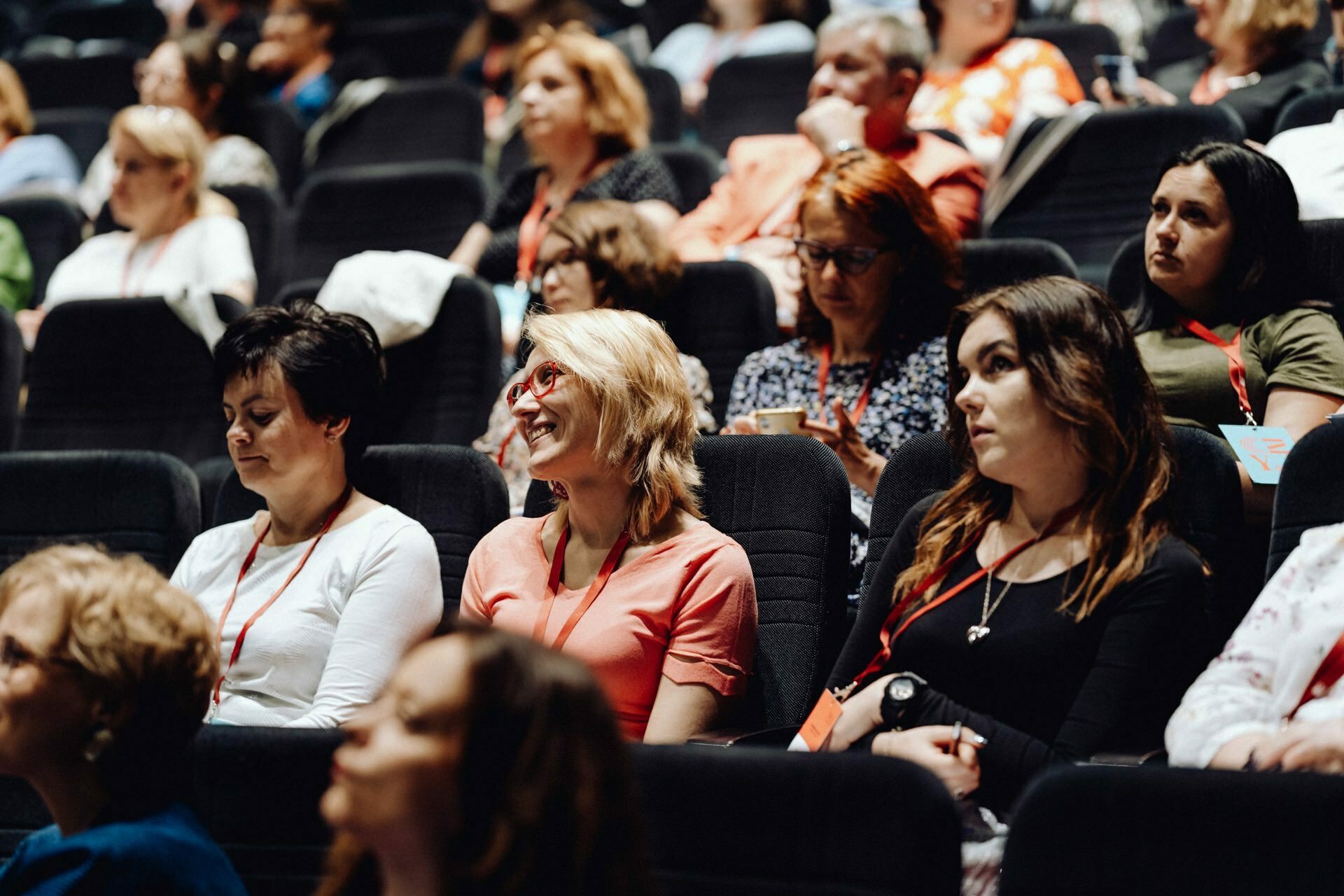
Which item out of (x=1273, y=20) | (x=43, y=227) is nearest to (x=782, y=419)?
(x=1273, y=20)

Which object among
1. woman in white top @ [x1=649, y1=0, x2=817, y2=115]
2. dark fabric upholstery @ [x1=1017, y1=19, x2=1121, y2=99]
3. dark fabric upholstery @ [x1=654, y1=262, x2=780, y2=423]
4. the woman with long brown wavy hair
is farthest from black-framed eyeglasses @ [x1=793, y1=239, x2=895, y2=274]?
woman in white top @ [x1=649, y1=0, x2=817, y2=115]

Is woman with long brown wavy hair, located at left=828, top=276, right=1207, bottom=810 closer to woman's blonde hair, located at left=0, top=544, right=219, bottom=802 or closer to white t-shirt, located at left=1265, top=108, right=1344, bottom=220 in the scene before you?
woman's blonde hair, located at left=0, top=544, right=219, bottom=802

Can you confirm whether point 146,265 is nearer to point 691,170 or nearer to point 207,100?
point 207,100

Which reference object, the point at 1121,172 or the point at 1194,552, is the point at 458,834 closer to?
the point at 1194,552

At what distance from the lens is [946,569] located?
5.68ft

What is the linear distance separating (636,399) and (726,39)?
9.88 feet

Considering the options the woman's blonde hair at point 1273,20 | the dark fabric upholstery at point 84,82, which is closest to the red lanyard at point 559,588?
the woman's blonde hair at point 1273,20

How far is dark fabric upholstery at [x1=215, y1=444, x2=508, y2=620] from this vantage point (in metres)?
2.16

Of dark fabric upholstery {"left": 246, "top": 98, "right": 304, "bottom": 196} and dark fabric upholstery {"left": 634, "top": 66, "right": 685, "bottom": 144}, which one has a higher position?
dark fabric upholstery {"left": 634, "top": 66, "right": 685, "bottom": 144}

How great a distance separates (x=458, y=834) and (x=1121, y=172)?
2.60m

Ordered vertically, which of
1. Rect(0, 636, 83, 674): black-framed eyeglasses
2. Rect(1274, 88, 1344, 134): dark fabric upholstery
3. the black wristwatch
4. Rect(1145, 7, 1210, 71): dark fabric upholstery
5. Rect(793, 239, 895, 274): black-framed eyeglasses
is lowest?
the black wristwatch

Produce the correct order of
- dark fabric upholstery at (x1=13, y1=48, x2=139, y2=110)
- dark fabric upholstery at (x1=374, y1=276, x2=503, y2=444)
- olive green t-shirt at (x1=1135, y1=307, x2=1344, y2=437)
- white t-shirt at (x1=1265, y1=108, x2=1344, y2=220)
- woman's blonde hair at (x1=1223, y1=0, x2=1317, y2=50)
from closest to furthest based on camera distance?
olive green t-shirt at (x1=1135, y1=307, x2=1344, y2=437), white t-shirt at (x1=1265, y1=108, x2=1344, y2=220), dark fabric upholstery at (x1=374, y1=276, x2=503, y2=444), woman's blonde hair at (x1=1223, y1=0, x2=1317, y2=50), dark fabric upholstery at (x1=13, y1=48, x2=139, y2=110)

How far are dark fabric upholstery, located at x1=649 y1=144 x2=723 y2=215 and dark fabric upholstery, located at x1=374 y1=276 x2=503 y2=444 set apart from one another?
85cm

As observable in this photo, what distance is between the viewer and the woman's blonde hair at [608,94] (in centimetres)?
336
